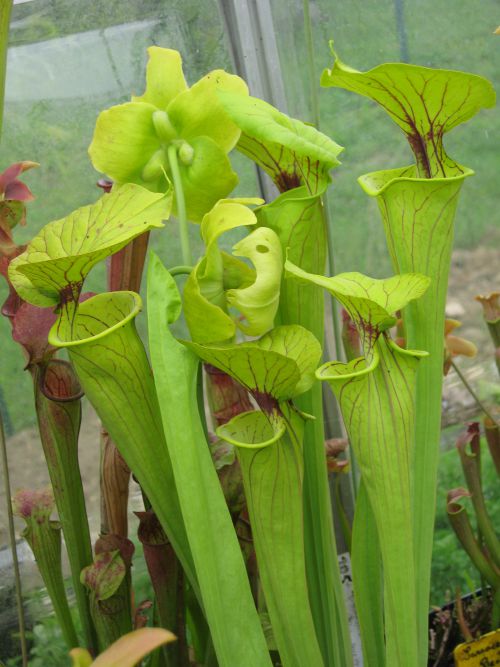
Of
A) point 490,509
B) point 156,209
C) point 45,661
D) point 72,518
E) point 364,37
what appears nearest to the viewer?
point 156,209

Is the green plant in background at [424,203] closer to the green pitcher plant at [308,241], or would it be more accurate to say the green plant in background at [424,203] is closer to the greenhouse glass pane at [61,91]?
the green pitcher plant at [308,241]

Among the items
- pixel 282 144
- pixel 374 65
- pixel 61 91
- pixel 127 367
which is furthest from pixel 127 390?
pixel 374 65

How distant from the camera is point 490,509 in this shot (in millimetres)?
1407

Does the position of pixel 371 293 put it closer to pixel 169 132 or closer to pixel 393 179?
pixel 393 179

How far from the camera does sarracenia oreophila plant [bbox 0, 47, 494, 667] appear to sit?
550 millimetres

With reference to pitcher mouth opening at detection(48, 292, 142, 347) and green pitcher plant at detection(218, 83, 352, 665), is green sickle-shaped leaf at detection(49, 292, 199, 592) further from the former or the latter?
green pitcher plant at detection(218, 83, 352, 665)

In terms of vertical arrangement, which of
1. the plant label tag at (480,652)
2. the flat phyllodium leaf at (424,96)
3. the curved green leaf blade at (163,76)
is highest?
the curved green leaf blade at (163,76)

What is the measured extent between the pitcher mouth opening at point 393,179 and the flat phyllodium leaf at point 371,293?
0.08 m

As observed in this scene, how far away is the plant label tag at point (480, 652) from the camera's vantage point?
86 centimetres

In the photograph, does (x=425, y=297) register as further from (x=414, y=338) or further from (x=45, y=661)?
(x=45, y=661)

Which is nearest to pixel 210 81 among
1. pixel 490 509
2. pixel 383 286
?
pixel 383 286

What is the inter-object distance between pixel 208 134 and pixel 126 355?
21cm

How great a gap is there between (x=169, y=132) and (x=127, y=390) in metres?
0.22

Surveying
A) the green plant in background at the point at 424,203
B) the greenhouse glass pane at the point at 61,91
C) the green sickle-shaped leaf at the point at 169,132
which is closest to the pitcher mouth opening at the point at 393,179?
the green plant in background at the point at 424,203
